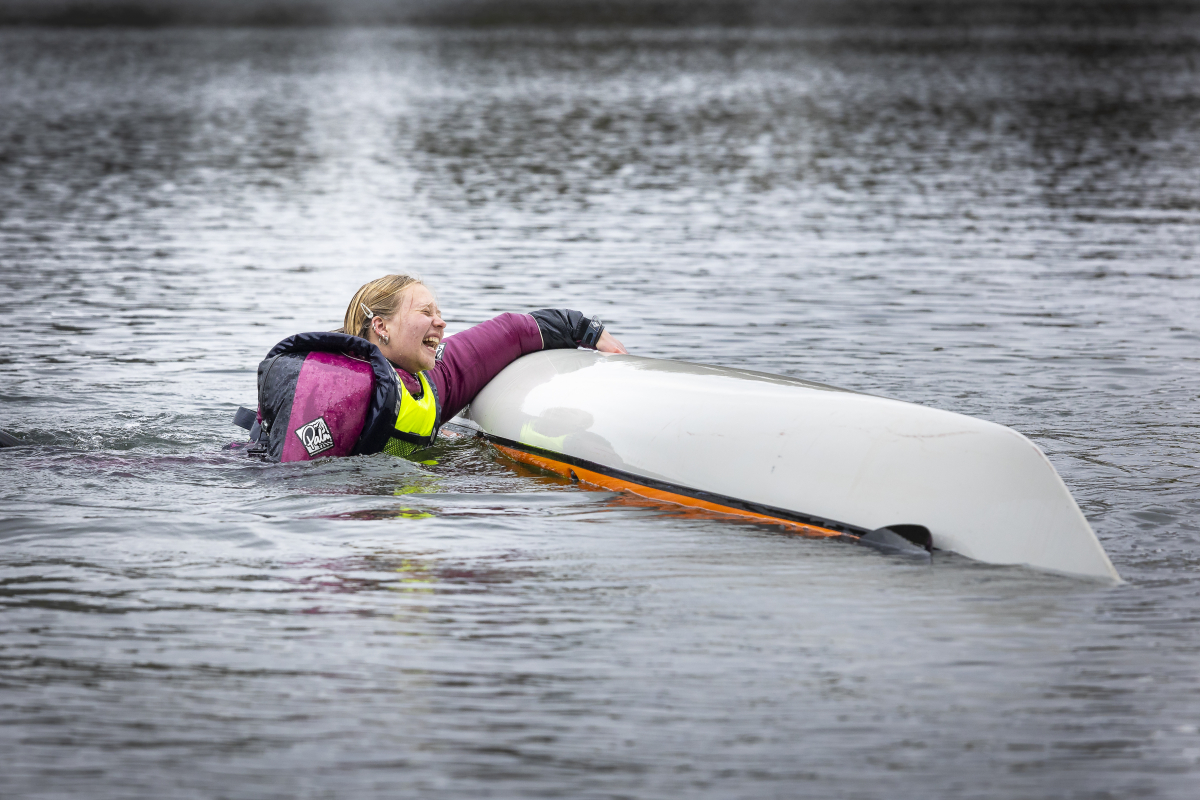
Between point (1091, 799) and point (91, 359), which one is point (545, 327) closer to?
point (91, 359)

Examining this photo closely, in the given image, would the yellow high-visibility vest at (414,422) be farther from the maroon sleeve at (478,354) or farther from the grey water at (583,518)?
the maroon sleeve at (478,354)

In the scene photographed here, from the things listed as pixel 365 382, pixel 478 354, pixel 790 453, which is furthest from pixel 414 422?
pixel 790 453

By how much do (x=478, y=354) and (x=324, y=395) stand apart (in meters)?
1.02

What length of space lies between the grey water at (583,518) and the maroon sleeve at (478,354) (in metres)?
0.31

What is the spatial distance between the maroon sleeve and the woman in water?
0.01m

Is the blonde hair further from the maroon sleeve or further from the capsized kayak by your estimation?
the capsized kayak

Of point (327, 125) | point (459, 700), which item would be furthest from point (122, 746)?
point (327, 125)

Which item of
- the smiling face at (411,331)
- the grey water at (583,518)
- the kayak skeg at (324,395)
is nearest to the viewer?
the grey water at (583,518)

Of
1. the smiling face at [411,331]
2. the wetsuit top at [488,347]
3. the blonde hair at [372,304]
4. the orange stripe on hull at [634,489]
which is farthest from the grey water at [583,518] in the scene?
the blonde hair at [372,304]

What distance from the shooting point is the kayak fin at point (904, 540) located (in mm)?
4680

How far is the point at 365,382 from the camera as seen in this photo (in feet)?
→ 17.9

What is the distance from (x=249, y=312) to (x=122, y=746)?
6842 millimetres

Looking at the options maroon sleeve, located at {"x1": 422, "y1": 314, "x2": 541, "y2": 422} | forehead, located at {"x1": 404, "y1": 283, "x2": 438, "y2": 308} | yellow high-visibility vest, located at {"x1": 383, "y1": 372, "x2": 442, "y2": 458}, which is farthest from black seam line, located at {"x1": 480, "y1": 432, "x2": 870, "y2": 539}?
forehead, located at {"x1": 404, "y1": 283, "x2": 438, "y2": 308}

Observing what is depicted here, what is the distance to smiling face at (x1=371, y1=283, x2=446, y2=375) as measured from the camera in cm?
561
